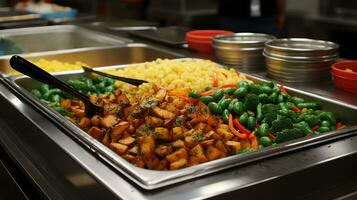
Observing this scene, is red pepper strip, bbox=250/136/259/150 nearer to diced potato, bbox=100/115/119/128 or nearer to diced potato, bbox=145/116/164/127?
diced potato, bbox=145/116/164/127

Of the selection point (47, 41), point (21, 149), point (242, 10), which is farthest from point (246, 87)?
point (242, 10)

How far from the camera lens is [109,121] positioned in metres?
1.58

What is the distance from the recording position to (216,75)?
86.2 inches

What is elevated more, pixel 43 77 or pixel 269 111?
pixel 43 77

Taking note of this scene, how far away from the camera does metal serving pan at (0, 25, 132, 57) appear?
140 inches

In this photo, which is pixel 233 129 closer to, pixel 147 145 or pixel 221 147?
pixel 221 147

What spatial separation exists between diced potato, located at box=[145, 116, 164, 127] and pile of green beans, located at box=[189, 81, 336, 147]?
312 mm

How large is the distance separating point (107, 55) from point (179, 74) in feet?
2.85

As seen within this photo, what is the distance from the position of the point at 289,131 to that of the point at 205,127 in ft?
0.88

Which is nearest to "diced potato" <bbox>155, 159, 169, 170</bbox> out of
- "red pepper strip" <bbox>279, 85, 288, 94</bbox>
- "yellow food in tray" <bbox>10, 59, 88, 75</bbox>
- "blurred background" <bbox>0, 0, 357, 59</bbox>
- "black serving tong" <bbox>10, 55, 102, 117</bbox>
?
"black serving tong" <bbox>10, 55, 102, 117</bbox>

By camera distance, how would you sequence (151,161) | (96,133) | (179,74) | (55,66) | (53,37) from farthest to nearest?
(53,37), (55,66), (179,74), (96,133), (151,161)

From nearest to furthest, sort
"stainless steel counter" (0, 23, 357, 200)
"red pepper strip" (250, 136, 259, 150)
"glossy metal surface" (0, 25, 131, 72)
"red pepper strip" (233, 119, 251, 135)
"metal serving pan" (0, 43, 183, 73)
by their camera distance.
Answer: "stainless steel counter" (0, 23, 357, 200), "red pepper strip" (250, 136, 259, 150), "red pepper strip" (233, 119, 251, 135), "metal serving pan" (0, 43, 183, 73), "glossy metal surface" (0, 25, 131, 72)

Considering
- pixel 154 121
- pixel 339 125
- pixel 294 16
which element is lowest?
pixel 339 125

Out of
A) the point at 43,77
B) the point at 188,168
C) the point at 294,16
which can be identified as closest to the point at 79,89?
the point at 43,77
